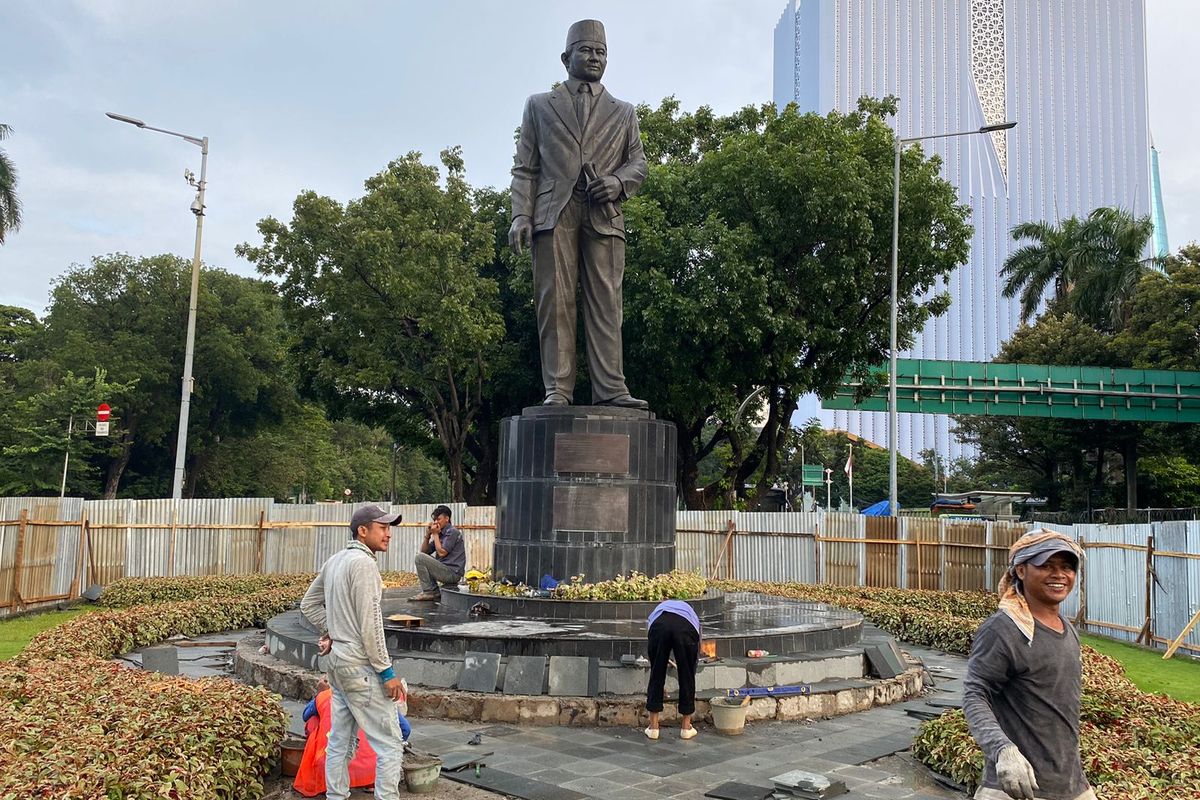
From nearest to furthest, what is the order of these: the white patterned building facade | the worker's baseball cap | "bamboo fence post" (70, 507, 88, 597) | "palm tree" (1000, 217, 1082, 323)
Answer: the worker's baseball cap
"bamboo fence post" (70, 507, 88, 597)
"palm tree" (1000, 217, 1082, 323)
the white patterned building facade

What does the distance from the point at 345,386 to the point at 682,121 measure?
11.4 meters

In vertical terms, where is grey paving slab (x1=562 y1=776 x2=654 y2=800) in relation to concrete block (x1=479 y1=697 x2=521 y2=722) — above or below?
below

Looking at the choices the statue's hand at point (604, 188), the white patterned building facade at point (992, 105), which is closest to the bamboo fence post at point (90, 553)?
the statue's hand at point (604, 188)

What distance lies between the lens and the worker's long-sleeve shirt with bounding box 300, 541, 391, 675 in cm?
470

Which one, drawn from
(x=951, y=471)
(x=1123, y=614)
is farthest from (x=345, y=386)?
(x=951, y=471)

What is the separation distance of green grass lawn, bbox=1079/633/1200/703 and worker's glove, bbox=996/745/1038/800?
7.16 metres

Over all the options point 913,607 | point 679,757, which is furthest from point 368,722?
point 913,607

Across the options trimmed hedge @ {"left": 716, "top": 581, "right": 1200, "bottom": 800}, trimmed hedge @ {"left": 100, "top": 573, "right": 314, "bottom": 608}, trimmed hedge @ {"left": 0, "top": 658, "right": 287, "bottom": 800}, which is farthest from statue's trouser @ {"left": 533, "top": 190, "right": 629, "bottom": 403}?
trimmed hedge @ {"left": 100, "top": 573, "right": 314, "bottom": 608}

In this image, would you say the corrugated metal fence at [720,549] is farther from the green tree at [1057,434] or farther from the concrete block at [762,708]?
the green tree at [1057,434]

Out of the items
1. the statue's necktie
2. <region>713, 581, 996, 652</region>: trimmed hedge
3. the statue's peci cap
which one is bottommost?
<region>713, 581, 996, 652</region>: trimmed hedge

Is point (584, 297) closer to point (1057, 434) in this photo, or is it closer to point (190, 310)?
point (190, 310)

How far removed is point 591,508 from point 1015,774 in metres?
6.97

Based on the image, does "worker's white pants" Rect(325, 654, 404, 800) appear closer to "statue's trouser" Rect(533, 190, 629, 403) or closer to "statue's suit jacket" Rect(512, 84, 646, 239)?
"statue's trouser" Rect(533, 190, 629, 403)

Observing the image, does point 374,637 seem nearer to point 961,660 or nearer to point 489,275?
point 961,660
